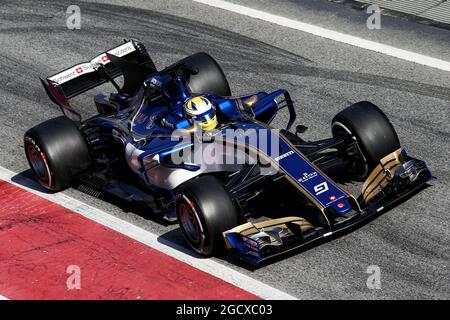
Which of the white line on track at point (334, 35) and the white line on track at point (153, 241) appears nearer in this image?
the white line on track at point (153, 241)

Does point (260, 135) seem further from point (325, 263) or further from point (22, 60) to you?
point (22, 60)

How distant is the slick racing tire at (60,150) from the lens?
1257cm

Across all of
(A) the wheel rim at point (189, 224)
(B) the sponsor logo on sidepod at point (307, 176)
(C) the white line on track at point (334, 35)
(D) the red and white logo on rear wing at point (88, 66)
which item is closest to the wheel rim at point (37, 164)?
(D) the red and white logo on rear wing at point (88, 66)

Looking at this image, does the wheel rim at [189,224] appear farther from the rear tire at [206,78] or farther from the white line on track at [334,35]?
the white line on track at [334,35]

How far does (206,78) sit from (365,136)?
2.58m

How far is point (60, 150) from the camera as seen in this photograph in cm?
1259

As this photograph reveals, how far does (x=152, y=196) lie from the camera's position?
12242 millimetres

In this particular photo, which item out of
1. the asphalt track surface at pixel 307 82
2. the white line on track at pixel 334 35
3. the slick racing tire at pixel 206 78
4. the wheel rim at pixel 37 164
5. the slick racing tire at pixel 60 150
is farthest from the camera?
the white line on track at pixel 334 35

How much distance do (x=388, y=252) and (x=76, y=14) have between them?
8.88m

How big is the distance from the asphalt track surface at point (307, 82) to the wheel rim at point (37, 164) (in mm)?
419

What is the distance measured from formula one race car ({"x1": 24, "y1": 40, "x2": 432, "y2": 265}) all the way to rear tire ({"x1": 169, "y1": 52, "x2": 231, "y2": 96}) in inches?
0.6

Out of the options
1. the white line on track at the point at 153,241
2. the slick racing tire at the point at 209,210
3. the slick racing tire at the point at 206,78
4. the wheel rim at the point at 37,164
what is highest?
the slick racing tire at the point at 206,78

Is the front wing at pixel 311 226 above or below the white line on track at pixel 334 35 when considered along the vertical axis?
below

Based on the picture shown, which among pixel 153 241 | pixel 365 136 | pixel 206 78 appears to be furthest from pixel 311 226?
pixel 206 78
